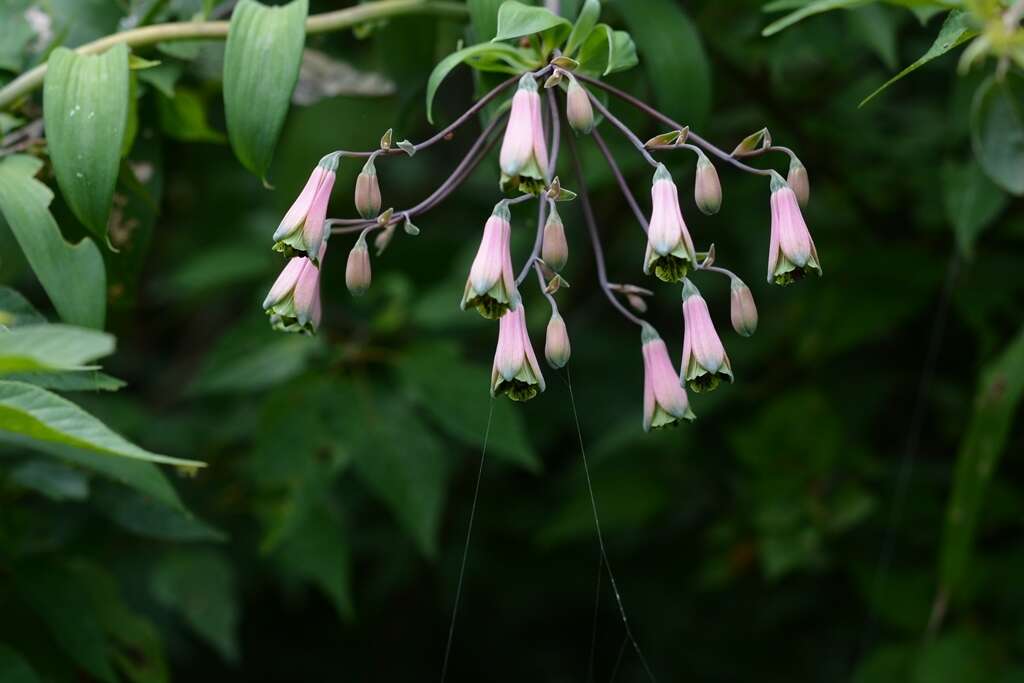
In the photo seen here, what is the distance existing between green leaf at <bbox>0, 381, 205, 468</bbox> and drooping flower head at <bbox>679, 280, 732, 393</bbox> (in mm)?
485

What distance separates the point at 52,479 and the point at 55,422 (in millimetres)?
625

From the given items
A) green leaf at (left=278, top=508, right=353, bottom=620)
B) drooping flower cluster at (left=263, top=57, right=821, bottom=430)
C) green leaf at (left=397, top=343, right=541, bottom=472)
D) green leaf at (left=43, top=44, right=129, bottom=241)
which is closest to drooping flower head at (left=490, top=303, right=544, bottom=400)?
drooping flower cluster at (left=263, top=57, right=821, bottom=430)

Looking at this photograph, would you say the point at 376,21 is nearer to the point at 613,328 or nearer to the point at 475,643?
the point at 613,328

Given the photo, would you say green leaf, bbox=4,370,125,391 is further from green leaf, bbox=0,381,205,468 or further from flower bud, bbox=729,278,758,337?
flower bud, bbox=729,278,758,337

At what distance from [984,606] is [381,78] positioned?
59.7 inches

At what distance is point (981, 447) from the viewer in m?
1.60

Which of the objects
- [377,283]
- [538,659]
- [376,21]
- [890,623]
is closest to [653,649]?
[538,659]

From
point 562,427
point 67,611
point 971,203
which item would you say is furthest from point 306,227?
point 562,427

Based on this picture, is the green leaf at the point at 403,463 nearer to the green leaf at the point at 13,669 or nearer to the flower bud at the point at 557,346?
the green leaf at the point at 13,669

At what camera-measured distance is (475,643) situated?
3.00 meters

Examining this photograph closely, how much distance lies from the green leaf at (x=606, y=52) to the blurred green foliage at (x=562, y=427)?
224mm

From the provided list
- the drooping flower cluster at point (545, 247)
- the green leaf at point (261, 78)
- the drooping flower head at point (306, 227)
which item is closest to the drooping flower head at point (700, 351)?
the drooping flower cluster at point (545, 247)

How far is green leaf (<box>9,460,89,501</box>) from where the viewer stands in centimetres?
143

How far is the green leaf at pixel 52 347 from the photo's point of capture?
0.75m
